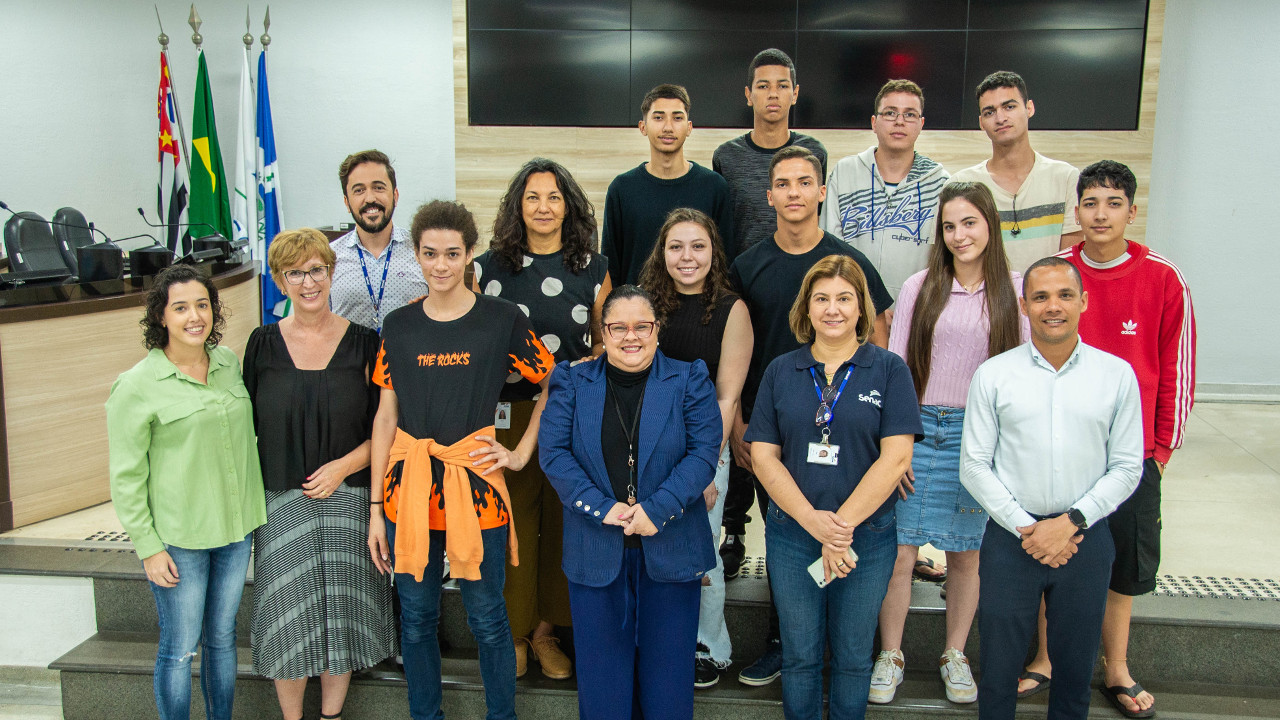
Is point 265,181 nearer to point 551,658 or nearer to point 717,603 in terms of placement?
point 551,658

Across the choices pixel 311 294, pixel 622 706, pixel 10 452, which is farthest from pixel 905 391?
pixel 10 452

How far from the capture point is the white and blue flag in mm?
6418

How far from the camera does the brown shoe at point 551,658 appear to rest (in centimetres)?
285

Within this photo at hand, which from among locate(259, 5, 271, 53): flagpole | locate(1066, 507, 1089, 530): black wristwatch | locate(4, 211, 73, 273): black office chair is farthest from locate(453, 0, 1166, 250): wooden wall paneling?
locate(1066, 507, 1089, 530): black wristwatch

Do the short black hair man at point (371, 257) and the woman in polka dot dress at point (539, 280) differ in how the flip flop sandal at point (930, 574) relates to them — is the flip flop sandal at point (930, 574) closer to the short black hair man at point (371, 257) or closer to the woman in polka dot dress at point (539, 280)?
the woman in polka dot dress at point (539, 280)

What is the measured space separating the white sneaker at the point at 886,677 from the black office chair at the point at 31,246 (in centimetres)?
428

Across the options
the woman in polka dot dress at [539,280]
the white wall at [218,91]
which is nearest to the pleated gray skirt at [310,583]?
the woman in polka dot dress at [539,280]

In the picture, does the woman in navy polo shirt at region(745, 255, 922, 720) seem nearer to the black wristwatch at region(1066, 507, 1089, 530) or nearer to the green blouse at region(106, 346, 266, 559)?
the black wristwatch at region(1066, 507, 1089, 530)

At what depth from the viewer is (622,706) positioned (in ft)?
7.72

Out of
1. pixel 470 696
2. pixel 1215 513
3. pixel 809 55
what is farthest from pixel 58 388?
pixel 1215 513

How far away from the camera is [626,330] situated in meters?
2.29

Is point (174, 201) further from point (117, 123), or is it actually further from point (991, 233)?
point (991, 233)

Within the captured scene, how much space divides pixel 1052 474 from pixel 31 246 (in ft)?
16.4

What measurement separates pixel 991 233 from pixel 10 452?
4043 millimetres
